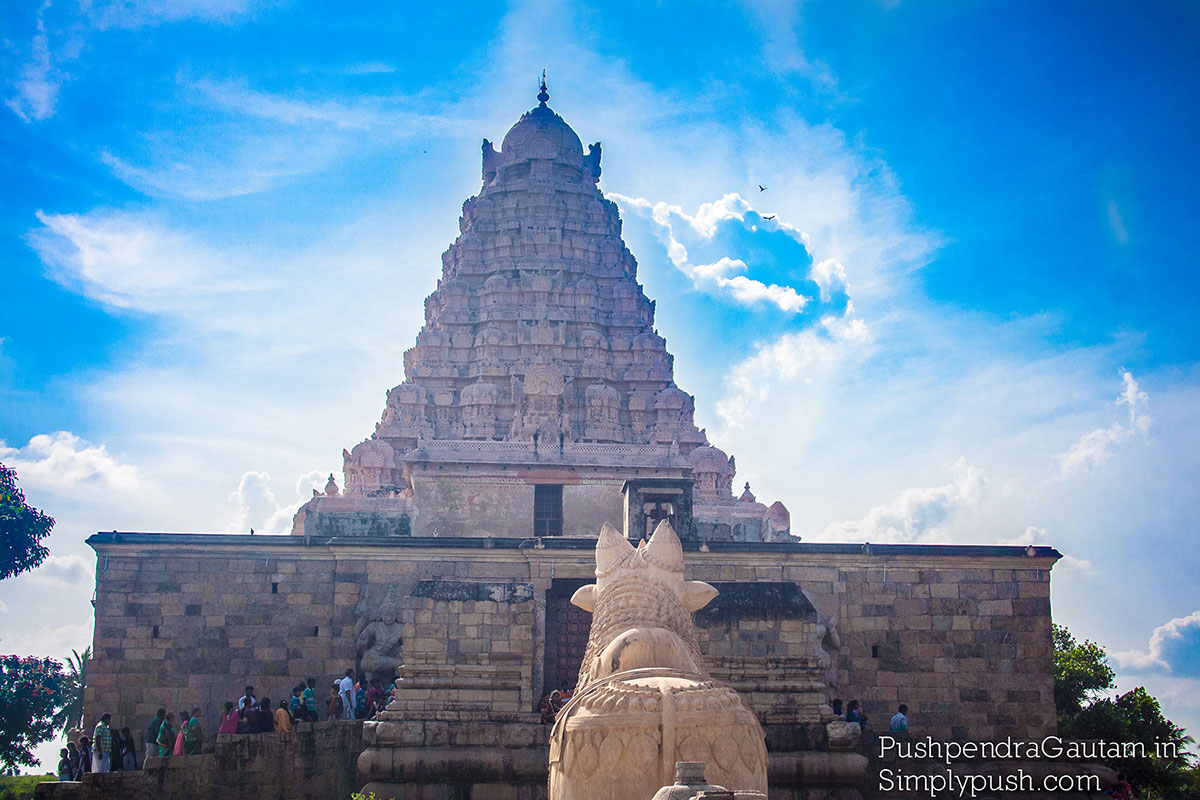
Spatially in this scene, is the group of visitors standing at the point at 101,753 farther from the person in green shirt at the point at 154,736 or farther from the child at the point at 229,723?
the child at the point at 229,723

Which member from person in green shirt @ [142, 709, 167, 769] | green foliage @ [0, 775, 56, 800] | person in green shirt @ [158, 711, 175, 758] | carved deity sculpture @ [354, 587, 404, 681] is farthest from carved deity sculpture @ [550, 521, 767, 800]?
green foliage @ [0, 775, 56, 800]

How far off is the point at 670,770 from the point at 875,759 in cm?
756

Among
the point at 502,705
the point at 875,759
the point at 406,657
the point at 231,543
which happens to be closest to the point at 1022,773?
the point at 875,759

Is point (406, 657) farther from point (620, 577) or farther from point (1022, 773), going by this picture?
point (1022, 773)

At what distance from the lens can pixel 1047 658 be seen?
17.0 meters

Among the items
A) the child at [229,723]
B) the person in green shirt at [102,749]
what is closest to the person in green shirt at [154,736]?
the person in green shirt at [102,749]

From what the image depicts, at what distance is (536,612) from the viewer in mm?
16688

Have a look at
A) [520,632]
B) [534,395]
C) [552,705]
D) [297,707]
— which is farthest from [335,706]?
[534,395]

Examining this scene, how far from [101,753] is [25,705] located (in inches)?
662

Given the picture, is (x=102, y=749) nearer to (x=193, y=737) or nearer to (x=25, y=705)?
(x=193, y=737)

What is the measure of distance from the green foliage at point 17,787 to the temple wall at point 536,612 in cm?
537

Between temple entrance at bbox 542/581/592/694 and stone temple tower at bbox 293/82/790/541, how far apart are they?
32.6ft

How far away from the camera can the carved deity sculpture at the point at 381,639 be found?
17.2 metres

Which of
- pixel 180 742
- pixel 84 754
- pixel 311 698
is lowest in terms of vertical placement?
pixel 84 754
